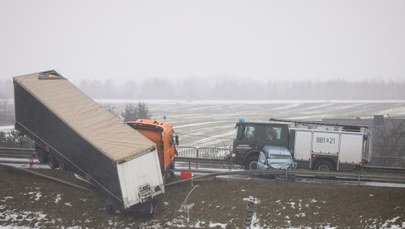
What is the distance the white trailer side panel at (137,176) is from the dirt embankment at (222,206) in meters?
1.57

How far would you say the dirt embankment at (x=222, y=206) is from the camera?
49.0ft

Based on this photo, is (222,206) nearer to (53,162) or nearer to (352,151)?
(352,151)

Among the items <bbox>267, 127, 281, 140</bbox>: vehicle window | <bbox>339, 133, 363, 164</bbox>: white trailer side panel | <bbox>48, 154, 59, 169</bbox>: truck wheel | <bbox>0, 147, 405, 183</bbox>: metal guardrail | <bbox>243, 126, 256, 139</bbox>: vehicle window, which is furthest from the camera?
<bbox>243, 126, 256, 139</bbox>: vehicle window

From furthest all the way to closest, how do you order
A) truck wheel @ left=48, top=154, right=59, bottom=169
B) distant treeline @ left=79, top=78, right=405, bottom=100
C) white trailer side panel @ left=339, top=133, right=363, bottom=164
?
distant treeline @ left=79, top=78, right=405, bottom=100, white trailer side panel @ left=339, top=133, right=363, bottom=164, truck wheel @ left=48, top=154, right=59, bottom=169

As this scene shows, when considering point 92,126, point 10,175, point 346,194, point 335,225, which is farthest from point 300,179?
point 10,175

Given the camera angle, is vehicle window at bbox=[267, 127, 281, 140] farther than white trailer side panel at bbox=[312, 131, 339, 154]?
Yes

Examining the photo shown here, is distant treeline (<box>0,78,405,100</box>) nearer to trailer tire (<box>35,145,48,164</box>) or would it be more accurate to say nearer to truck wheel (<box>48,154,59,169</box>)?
truck wheel (<box>48,154,59,169</box>)

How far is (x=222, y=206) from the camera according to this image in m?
16.2

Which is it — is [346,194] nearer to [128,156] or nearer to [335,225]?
[335,225]

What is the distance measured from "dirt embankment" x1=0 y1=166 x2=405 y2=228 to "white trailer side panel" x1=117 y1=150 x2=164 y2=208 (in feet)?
5.14

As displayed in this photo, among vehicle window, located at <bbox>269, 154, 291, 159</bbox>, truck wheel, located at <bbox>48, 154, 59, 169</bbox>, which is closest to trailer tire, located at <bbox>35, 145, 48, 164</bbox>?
truck wheel, located at <bbox>48, 154, 59, 169</bbox>

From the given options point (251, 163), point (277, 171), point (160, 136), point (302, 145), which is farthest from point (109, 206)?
point (302, 145)

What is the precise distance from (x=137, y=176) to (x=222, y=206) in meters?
4.08

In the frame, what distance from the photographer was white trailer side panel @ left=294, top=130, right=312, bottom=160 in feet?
68.1
